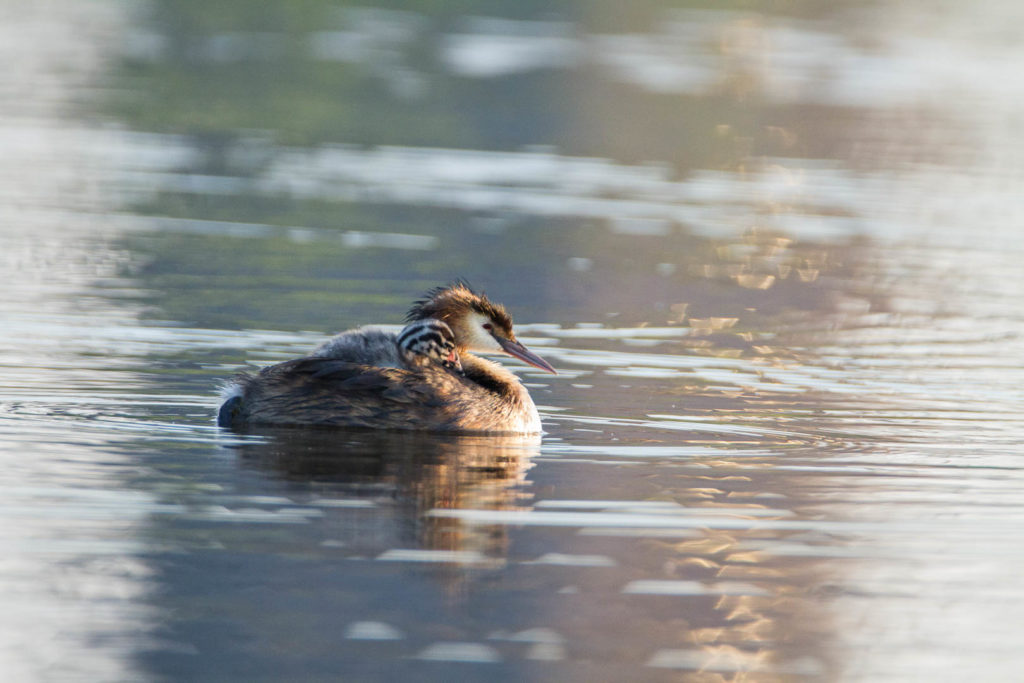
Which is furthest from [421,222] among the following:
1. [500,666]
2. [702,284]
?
[500,666]

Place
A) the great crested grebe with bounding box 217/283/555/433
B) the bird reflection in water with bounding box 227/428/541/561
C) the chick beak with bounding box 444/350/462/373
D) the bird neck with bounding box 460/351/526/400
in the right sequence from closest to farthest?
the bird reflection in water with bounding box 227/428/541/561
the great crested grebe with bounding box 217/283/555/433
the bird neck with bounding box 460/351/526/400
the chick beak with bounding box 444/350/462/373

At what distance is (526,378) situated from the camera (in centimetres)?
1416

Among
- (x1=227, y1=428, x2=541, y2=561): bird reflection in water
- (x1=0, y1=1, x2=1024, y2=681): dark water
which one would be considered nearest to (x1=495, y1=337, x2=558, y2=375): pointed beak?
(x1=0, y1=1, x2=1024, y2=681): dark water

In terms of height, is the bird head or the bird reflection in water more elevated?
the bird head

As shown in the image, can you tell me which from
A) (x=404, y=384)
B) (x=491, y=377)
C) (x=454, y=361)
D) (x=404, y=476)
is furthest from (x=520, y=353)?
(x=404, y=476)

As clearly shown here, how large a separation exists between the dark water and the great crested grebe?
0.19 m

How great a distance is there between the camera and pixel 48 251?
58.7 ft

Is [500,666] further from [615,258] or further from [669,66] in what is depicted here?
[669,66]

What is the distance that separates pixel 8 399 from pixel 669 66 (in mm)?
31113

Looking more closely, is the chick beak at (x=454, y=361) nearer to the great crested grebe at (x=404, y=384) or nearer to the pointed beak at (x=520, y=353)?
the great crested grebe at (x=404, y=384)

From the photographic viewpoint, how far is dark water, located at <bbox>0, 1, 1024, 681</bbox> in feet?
25.8

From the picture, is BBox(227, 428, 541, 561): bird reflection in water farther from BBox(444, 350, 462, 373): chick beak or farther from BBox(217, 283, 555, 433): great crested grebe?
BBox(444, 350, 462, 373): chick beak

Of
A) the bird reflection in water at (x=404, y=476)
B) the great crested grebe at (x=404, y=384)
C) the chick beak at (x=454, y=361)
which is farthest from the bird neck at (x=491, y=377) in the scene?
the bird reflection in water at (x=404, y=476)

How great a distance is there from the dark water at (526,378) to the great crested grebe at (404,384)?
19cm
